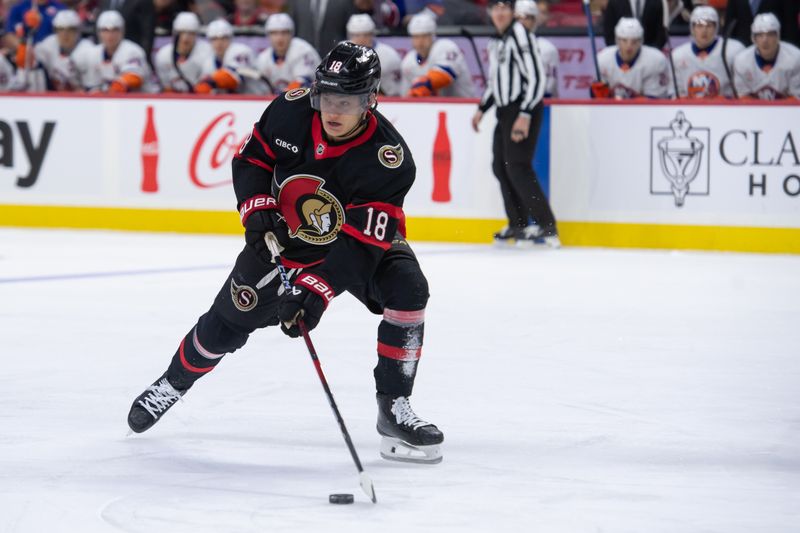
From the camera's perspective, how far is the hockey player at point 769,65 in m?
9.81

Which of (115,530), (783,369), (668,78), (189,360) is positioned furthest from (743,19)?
(115,530)

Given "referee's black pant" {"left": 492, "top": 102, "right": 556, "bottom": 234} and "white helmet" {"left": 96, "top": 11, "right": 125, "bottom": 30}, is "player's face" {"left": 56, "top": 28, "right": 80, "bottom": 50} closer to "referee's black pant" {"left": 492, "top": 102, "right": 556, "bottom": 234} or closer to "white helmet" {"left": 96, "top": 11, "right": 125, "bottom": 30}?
"white helmet" {"left": 96, "top": 11, "right": 125, "bottom": 30}

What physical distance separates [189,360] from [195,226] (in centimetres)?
644

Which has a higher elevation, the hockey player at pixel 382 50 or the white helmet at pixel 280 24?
the white helmet at pixel 280 24

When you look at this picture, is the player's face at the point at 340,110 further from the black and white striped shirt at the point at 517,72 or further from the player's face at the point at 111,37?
the player's face at the point at 111,37

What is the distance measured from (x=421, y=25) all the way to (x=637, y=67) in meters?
1.61

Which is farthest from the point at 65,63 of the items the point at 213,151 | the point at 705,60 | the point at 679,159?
the point at 679,159

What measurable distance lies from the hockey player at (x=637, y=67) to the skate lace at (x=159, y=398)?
6473mm

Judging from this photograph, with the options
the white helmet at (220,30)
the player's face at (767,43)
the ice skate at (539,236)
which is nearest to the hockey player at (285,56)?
the white helmet at (220,30)

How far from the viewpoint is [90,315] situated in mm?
6684

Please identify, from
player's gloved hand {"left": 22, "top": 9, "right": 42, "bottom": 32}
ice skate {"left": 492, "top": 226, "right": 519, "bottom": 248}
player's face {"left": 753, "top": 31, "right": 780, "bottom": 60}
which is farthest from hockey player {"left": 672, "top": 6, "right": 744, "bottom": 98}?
player's gloved hand {"left": 22, "top": 9, "right": 42, "bottom": 32}

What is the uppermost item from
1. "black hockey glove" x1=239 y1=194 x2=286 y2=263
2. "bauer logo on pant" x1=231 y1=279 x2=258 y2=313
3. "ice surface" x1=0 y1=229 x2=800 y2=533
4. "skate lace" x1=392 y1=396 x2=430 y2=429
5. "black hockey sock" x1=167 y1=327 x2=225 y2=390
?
"black hockey glove" x1=239 y1=194 x2=286 y2=263

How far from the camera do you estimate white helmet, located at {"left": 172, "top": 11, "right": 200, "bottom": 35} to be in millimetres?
11828

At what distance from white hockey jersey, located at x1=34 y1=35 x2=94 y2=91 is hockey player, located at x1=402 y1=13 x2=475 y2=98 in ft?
9.54
